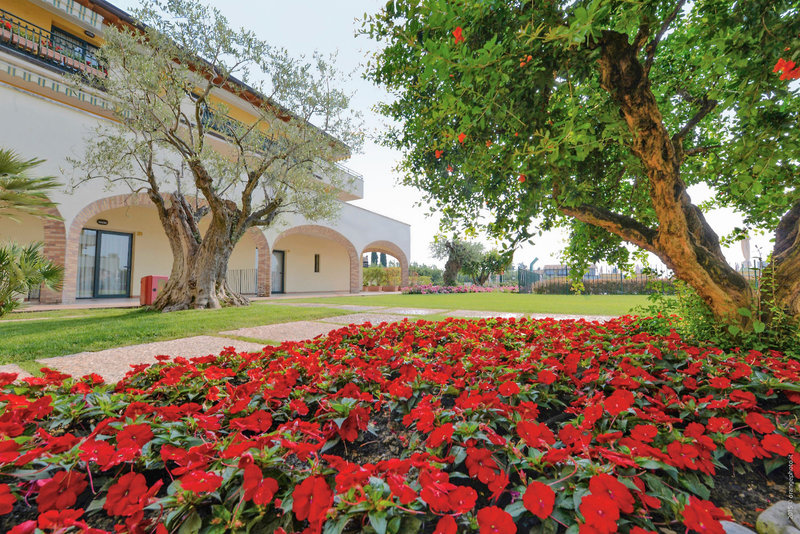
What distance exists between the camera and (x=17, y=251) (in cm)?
362

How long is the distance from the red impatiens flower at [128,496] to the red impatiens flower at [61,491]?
98mm

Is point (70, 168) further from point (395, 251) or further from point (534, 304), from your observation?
point (395, 251)

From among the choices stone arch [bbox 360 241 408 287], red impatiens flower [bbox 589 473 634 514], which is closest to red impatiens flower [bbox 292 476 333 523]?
red impatiens flower [bbox 589 473 634 514]

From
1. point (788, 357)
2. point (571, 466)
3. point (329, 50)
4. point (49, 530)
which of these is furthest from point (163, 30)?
point (788, 357)

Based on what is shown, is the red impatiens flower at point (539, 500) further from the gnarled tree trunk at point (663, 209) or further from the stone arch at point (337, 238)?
the stone arch at point (337, 238)

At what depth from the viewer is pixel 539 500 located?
27.4 inches

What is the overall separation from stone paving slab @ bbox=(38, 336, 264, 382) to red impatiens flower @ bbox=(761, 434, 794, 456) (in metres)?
2.88

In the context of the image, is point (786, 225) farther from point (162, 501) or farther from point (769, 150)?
point (162, 501)

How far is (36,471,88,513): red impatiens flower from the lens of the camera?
784 mm

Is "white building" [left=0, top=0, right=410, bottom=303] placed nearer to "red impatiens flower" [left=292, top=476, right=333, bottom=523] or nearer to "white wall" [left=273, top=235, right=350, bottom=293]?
"white wall" [left=273, top=235, right=350, bottom=293]

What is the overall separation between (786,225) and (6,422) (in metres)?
4.04

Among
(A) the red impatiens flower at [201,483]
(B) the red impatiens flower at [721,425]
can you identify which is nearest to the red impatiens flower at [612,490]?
(B) the red impatiens flower at [721,425]

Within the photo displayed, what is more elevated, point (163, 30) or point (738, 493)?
point (163, 30)

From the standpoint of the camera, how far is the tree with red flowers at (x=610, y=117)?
4.23 feet
